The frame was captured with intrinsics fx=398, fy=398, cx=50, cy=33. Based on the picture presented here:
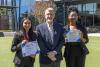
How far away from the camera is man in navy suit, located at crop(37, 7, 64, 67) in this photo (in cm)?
773

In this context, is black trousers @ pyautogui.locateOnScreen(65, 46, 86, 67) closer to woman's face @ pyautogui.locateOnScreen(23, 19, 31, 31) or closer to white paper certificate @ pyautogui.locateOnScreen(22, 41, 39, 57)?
white paper certificate @ pyautogui.locateOnScreen(22, 41, 39, 57)

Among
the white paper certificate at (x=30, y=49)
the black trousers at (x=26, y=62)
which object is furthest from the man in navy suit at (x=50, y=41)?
the black trousers at (x=26, y=62)

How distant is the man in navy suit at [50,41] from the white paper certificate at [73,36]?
0.37 m

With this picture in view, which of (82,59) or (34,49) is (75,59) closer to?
(82,59)

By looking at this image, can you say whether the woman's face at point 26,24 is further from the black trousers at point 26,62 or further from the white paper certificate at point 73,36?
the white paper certificate at point 73,36

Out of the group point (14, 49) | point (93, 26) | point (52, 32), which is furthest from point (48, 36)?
point (93, 26)

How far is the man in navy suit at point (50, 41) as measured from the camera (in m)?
7.73

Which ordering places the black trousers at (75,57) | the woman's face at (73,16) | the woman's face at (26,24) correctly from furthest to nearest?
1. the black trousers at (75,57)
2. the woman's face at (73,16)
3. the woman's face at (26,24)

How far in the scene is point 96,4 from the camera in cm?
5725

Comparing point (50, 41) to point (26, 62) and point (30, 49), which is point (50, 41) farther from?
point (26, 62)

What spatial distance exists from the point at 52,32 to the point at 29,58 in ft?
2.24

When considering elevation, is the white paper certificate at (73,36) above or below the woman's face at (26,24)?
below

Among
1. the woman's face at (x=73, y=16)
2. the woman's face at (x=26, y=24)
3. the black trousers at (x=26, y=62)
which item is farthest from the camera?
the woman's face at (x=73, y=16)

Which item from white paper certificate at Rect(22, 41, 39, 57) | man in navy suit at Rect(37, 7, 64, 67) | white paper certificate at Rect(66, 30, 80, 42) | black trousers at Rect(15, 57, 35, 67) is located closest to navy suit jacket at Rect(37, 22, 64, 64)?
man in navy suit at Rect(37, 7, 64, 67)
